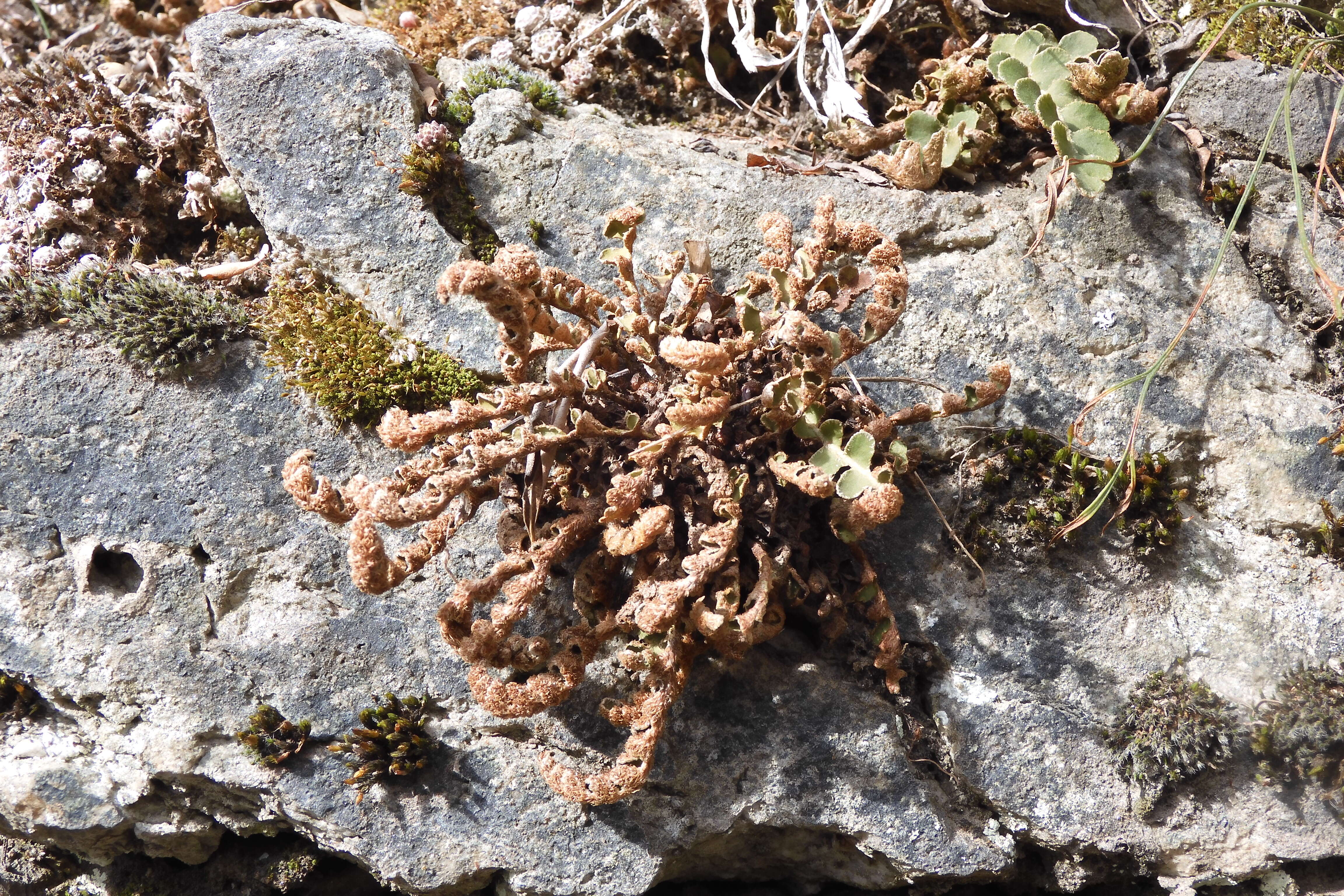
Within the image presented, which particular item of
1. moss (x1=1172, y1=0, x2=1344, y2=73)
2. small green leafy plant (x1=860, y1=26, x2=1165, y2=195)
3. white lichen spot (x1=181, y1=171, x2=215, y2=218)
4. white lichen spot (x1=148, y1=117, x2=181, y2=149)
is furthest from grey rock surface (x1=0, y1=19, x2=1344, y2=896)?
moss (x1=1172, y1=0, x2=1344, y2=73)

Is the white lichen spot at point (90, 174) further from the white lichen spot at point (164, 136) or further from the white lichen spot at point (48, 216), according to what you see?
the white lichen spot at point (164, 136)

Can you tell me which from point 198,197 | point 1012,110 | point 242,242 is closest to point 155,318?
point 242,242

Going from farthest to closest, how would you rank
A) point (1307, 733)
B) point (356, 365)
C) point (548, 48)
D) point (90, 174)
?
point (548, 48) < point (90, 174) < point (356, 365) < point (1307, 733)

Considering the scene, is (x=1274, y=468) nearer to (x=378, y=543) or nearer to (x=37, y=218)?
(x=378, y=543)

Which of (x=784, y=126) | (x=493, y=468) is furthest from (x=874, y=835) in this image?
(x=784, y=126)

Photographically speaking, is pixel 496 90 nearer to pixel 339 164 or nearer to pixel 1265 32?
pixel 339 164
